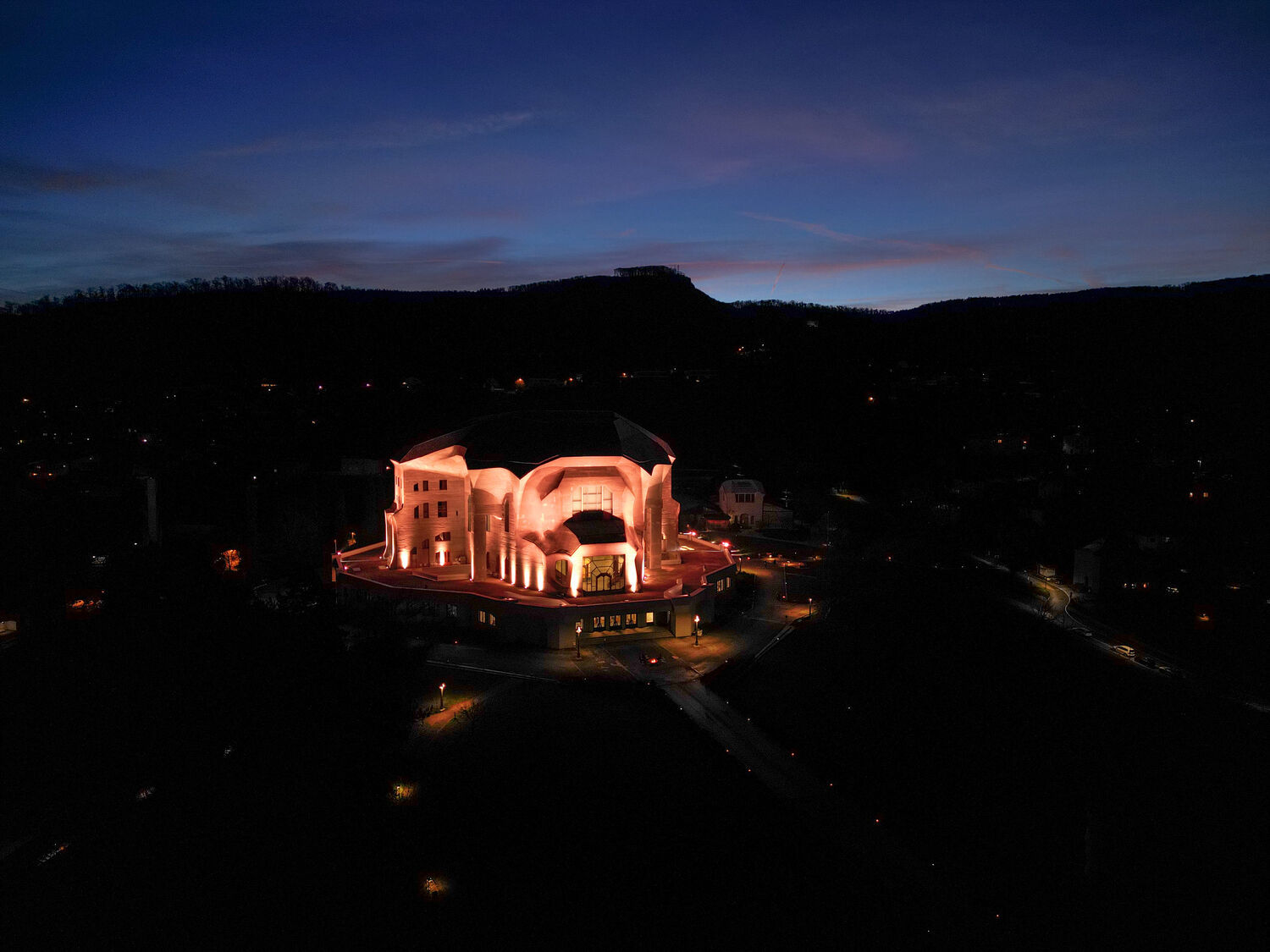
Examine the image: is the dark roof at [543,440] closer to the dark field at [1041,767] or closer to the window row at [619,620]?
the window row at [619,620]

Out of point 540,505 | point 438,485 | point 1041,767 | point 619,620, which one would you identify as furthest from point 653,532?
point 1041,767

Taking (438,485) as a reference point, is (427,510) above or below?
below

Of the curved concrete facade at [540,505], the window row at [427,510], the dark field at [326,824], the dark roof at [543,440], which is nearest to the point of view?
the dark field at [326,824]

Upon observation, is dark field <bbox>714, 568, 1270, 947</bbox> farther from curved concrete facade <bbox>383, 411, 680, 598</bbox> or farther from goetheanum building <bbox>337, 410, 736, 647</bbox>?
curved concrete facade <bbox>383, 411, 680, 598</bbox>

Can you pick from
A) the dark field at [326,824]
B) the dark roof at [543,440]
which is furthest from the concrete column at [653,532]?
the dark field at [326,824]

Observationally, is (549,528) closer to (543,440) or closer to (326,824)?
(543,440)
